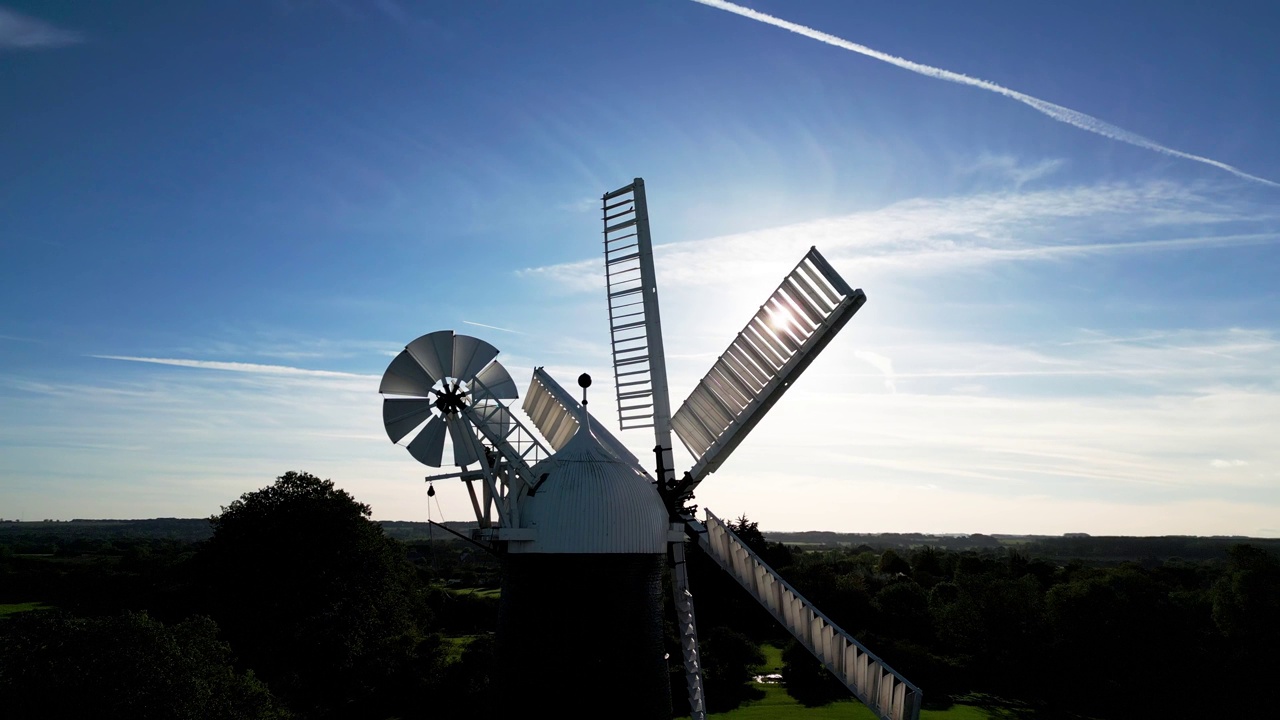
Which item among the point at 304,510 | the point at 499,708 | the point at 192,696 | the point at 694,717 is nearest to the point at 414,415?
the point at 499,708

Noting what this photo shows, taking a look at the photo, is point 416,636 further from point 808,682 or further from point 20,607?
point 20,607

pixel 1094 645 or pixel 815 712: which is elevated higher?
pixel 1094 645

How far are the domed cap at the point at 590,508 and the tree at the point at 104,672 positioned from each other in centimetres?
1306

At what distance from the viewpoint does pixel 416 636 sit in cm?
5050

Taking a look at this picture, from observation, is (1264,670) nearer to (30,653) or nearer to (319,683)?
(319,683)

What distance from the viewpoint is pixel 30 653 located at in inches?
953

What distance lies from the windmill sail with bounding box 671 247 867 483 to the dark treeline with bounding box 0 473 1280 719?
1396cm

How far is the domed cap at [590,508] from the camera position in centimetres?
1877

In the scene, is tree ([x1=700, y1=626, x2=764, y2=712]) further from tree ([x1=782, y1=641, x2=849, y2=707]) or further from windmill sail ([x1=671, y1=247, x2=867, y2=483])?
windmill sail ([x1=671, y1=247, x2=867, y2=483])

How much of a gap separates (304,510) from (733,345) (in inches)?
1281

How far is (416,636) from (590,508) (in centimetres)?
3599

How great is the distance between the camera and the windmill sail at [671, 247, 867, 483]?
19.2 meters

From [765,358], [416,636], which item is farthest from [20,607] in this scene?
[765,358]

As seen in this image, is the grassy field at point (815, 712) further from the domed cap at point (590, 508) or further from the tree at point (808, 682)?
the domed cap at point (590, 508)
